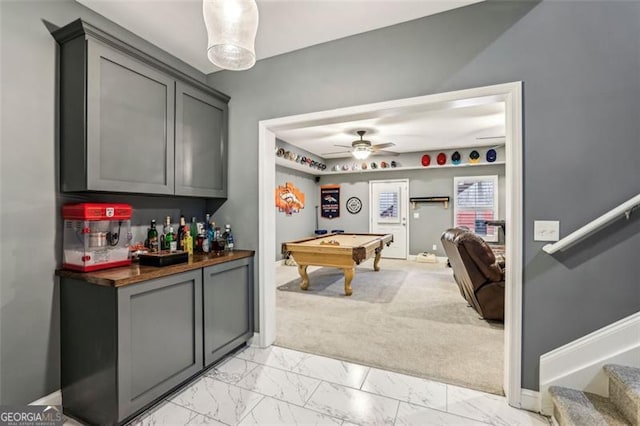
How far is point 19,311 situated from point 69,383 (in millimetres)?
557

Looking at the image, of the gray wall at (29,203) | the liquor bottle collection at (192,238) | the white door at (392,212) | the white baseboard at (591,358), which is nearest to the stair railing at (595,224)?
the white baseboard at (591,358)

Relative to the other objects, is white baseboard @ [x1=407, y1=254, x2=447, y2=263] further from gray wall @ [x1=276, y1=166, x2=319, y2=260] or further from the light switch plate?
the light switch plate

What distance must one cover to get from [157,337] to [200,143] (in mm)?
1599

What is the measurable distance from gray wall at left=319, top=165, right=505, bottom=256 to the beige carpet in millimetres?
2399

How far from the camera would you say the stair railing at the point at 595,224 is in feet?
5.16

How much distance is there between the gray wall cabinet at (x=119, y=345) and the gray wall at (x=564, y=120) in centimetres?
234

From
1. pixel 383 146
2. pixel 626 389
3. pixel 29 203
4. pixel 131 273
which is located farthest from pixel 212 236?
pixel 383 146

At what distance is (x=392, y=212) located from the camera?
25.1 ft

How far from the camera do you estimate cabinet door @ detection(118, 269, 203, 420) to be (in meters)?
1.64

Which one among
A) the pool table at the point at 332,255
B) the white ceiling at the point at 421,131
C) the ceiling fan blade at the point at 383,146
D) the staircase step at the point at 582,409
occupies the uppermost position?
the white ceiling at the point at 421,131

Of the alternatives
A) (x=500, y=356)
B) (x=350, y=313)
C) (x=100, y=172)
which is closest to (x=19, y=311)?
(x=100, y=172)

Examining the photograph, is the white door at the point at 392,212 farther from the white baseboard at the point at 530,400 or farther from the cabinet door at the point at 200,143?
the white baseboard at the point at 530,400

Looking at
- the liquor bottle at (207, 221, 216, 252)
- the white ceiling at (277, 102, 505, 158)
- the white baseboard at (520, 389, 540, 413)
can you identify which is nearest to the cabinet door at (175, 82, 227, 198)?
the liquor bottle at (207, 221, 216, 252)

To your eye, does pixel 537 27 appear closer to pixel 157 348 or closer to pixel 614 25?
pixel 614 25
